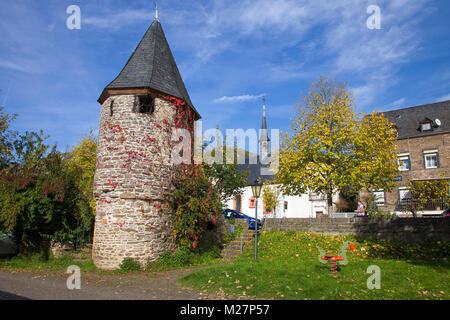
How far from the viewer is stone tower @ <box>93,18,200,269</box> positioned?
11844 millimetres

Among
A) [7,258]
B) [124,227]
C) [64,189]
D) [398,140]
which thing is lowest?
[7,258]

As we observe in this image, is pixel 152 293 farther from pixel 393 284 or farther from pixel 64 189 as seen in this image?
pixel 64 189

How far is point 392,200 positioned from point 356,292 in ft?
80.0

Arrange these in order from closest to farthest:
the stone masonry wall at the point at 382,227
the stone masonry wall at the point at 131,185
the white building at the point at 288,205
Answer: the stone masonry wall at the point at 131,185 → the stone masonry wall at the point at 382,227 → the white building at the point at 288,205

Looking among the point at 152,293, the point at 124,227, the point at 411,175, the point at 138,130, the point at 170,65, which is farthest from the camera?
the point at 411,175

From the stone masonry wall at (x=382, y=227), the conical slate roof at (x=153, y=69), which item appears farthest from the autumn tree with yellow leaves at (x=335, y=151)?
the conical slate roof at (x=153, y=69)

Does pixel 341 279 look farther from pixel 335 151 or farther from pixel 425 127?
pixel 425 127

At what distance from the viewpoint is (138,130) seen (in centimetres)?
1256

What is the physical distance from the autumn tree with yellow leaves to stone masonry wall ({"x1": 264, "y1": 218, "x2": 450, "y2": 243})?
219 cm

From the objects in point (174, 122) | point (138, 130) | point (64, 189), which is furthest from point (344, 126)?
point (64, 189)

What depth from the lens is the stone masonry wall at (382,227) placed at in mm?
13076

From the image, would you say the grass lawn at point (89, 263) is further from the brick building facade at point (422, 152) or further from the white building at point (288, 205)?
the brick building facade at point (422, 152)

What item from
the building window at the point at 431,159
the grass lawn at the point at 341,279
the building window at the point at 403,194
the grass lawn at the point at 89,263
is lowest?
the grass lawn at the point at 89,263

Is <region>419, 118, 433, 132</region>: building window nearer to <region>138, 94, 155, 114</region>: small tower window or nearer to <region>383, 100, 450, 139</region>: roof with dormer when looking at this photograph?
<region>383, 100, 450, 139</region>: roof with dormer
